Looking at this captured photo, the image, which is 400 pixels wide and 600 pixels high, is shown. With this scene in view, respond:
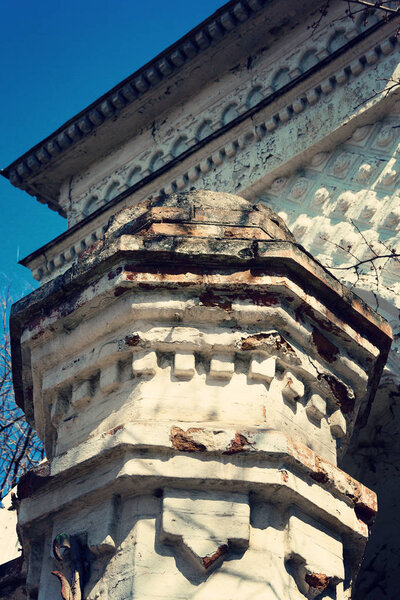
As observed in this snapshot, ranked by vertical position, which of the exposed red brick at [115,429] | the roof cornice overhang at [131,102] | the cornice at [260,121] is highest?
the roof cornice overhang at [131,102]

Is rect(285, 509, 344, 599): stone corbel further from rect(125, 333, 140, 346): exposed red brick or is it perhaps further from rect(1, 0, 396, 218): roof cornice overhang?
rect(1, 0, 396, 218): roof cornice overhang

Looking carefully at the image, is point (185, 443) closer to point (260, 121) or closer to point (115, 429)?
point (115, 429)

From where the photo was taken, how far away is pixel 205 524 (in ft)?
10.5

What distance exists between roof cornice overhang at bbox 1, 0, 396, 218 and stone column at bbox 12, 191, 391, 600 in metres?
4.67

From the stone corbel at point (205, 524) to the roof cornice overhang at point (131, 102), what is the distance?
217 inches

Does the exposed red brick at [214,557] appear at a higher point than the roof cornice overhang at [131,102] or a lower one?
lower

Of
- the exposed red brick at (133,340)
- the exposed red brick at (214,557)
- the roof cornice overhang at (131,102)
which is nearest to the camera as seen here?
the exposed red brick at (214,557)

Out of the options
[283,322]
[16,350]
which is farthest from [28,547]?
[283,322]

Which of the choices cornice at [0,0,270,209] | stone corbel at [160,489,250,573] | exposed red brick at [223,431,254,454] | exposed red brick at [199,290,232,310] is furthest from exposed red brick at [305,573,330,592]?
cornice at [0,0,270,209]

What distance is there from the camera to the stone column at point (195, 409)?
127 inches

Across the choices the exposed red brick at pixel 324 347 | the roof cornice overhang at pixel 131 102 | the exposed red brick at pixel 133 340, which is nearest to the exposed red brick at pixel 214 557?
the exposed red brick at pixel 133 340

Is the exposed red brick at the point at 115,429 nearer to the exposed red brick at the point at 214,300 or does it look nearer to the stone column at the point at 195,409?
the stone column at the point at 195,409

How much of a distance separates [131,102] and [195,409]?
7377mm

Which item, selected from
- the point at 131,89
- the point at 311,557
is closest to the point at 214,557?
the point at 311,557
